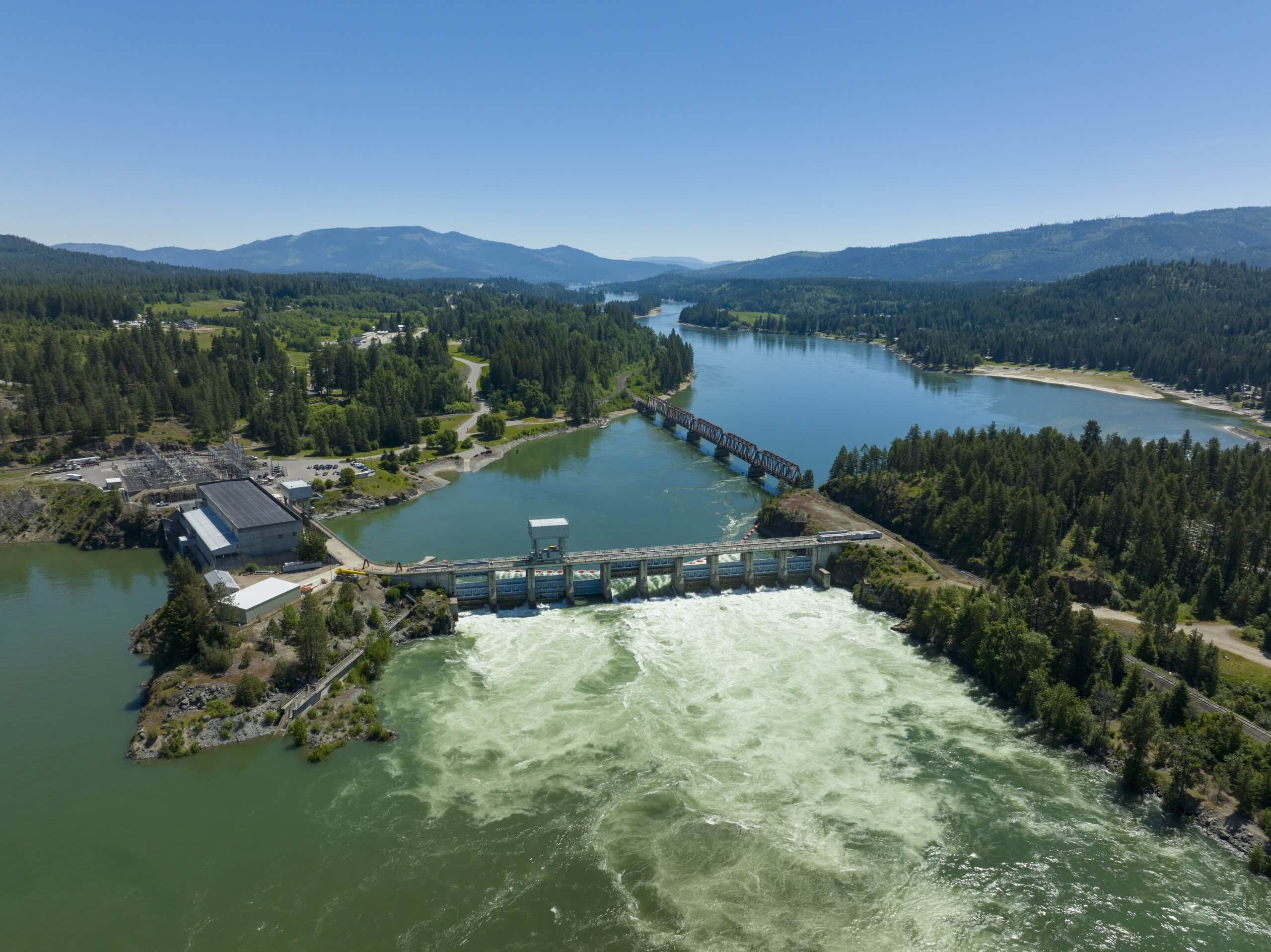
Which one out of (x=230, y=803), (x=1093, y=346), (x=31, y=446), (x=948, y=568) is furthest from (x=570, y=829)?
(x=1093, y=346)

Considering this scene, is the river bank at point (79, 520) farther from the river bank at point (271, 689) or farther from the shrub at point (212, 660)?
the shrub at point (212, 660)

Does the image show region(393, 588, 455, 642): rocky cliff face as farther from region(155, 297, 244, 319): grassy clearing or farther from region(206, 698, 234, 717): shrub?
region(155, 297, 244, 319): grassy clearing

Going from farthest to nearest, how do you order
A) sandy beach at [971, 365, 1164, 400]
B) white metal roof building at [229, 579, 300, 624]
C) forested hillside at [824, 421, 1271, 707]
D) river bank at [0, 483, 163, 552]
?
sandy beach at [971, 365, 1164, 400] < river bank at [0, 483, 163, 552] < forested hillside at [824, 421, 1271, 707] < white metal roof building at [229, 579, 300, 624]

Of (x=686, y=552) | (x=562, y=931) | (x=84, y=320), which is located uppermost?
(x=84, y=320)

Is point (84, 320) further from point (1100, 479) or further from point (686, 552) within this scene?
point (1100, 479)

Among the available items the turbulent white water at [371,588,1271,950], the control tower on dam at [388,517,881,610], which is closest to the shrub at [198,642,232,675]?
the turbulent white water at [371,588,1271,950]

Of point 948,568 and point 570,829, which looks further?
point 948,568
